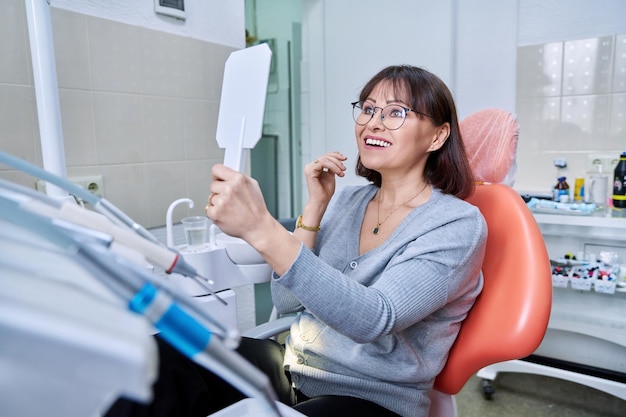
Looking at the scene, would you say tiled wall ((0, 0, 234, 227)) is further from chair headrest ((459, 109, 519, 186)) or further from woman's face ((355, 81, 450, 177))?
chair headrest ((459, 109, 519, 186))

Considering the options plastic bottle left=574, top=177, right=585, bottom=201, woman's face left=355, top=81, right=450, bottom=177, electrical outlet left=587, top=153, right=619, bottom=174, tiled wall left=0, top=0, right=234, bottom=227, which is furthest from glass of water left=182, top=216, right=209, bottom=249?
electrical outlet left=587, top=153, right=619, bottom=174

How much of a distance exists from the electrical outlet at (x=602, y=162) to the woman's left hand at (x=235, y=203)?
1913 mm

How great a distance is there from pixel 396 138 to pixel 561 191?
1.25 m

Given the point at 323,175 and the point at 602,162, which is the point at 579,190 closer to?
the point at 602,162

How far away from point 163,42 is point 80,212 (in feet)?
4.54

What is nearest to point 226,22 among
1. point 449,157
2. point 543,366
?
point 449,157

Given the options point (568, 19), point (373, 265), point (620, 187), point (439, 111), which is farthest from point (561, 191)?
point (373, 265)

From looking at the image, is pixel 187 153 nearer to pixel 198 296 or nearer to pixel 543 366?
pixel 198 296

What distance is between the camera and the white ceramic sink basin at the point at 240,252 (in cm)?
122

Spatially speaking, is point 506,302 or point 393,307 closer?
point 393,307

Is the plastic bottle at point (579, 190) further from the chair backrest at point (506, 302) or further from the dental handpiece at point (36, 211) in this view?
the dental handpiece at point (36, 211)

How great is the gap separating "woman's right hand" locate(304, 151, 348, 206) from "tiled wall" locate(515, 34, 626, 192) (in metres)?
1.42

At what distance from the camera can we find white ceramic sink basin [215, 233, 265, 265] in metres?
1.22

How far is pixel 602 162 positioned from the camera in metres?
2.03
